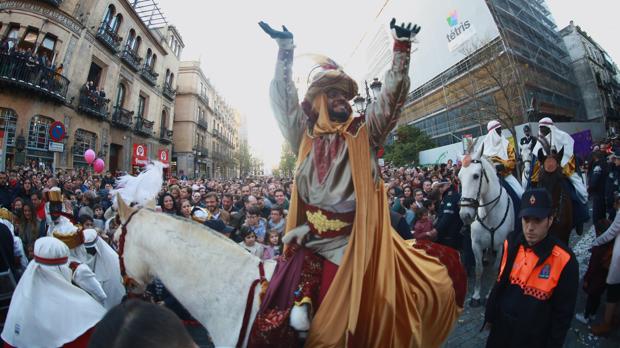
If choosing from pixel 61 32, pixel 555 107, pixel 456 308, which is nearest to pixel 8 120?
pixel 61 32

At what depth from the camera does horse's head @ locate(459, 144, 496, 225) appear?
4809mm

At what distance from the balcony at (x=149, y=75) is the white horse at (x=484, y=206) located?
94.8 feet

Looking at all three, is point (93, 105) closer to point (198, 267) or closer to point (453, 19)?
point (198, 267)

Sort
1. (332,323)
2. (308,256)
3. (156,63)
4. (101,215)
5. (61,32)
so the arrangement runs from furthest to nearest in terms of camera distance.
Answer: (156,63), (61,32), (101,215), (308,256), (332,323)

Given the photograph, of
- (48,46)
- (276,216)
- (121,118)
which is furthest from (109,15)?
(276,216)

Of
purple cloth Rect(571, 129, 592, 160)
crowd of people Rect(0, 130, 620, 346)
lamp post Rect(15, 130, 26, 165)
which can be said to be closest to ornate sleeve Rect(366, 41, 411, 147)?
crowd of people Rect(0, 130, 620, 346)

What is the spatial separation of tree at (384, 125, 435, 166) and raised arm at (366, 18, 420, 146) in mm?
33198

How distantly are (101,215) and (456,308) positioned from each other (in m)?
8.83

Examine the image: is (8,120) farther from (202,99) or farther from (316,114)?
(202,99)

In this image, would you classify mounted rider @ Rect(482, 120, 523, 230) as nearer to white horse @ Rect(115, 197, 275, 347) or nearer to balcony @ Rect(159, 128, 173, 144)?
white horse @ Rect(115, 197, 275, 347)

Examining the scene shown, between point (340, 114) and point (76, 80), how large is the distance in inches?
899

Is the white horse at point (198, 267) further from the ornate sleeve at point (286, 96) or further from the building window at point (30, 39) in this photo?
the building window at point (30, 39)

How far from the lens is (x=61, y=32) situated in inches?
689

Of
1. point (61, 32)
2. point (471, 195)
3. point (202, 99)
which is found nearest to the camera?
point (471, 195)
